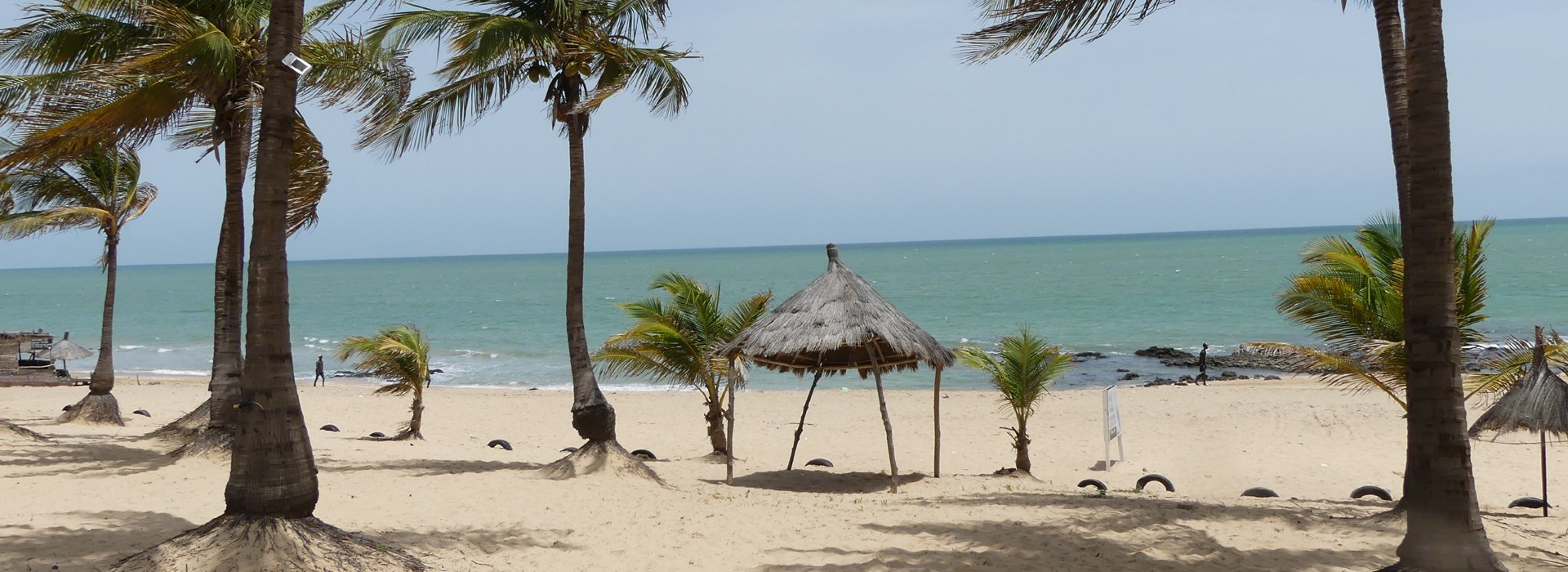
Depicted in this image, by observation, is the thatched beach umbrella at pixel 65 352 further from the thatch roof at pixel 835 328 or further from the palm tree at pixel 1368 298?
the palm tree at pixel 1368 298

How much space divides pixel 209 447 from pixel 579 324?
3.64m

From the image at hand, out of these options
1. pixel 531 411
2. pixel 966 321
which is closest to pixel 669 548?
pixel 531 411

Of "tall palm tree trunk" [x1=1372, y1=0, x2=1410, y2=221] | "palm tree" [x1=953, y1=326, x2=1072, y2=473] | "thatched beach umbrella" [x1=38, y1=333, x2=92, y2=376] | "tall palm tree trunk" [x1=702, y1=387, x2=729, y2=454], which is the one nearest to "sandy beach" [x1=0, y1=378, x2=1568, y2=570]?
"tall palm tree trunk" [x1=702, y1=387, x2=729, y2=454]

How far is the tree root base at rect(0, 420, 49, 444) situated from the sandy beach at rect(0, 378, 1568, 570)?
0.81ft

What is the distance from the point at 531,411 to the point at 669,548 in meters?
13.5

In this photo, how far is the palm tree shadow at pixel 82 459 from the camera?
28.6 ft

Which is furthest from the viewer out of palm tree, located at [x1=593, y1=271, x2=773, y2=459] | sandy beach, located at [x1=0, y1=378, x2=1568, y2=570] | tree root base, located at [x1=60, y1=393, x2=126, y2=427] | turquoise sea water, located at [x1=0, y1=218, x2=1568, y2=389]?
turquoise sea water, located at [x1=0, y1=218, x2=1568, y2=389]

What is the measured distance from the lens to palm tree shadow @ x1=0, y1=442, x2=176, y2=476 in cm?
872

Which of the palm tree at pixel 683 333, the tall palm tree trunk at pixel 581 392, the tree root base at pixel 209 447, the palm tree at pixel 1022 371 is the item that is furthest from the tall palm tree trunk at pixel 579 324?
the palm tree at pixel 1022 371

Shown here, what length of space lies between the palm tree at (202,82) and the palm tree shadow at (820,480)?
5.18 m

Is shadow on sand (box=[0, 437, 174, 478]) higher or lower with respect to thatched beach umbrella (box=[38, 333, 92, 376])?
lower

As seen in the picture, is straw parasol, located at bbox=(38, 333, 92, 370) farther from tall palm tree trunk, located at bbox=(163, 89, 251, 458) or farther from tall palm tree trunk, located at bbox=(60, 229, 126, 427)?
tall palm tree trunk, located at bbox=(163, 89, 251, 458)

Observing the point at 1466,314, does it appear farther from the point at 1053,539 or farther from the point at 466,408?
the point at 466,408

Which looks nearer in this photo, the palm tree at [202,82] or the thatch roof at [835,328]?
the palm tree at [202,82]
